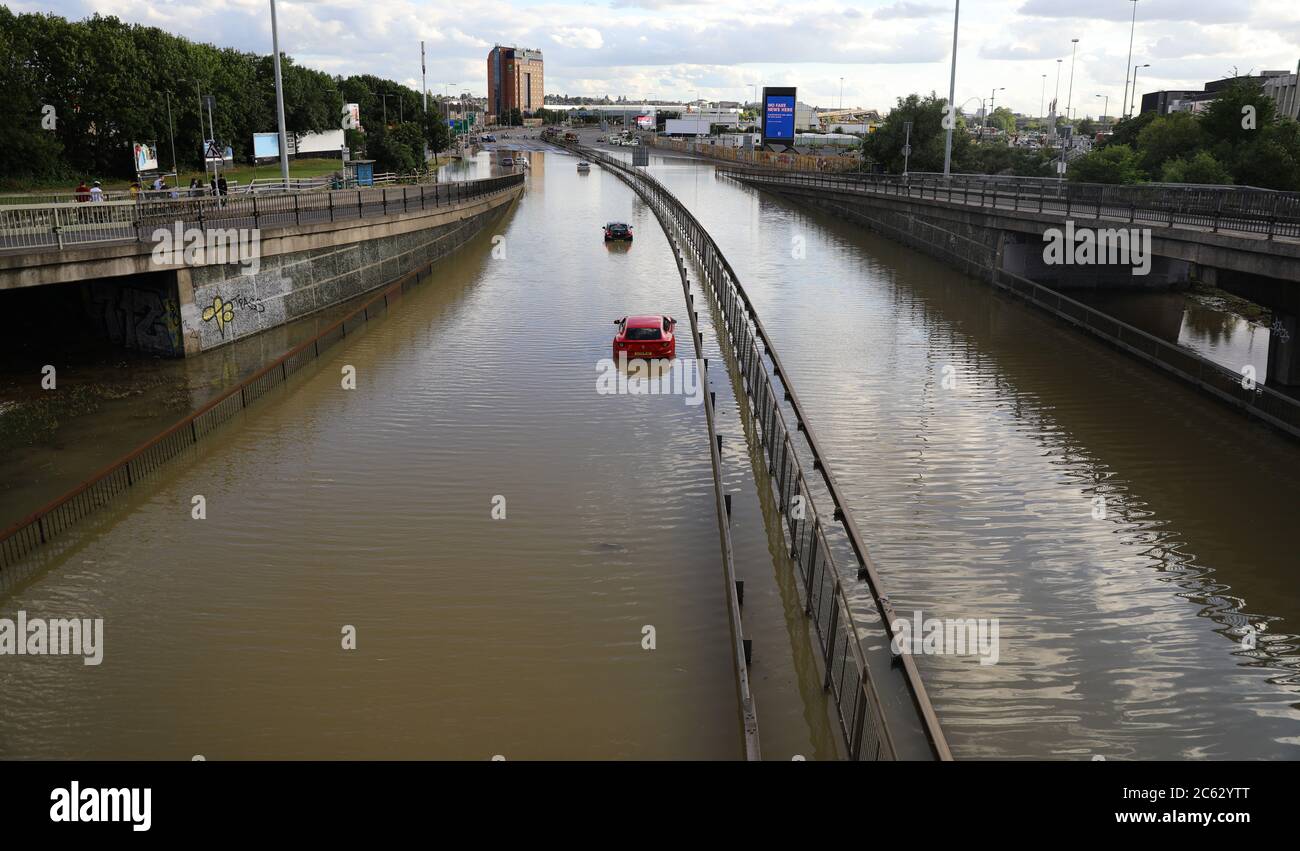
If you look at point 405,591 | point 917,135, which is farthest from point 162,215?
point 917,135

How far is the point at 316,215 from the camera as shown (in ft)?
100

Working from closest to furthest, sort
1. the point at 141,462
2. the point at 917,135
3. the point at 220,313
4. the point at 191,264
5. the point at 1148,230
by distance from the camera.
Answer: the point at 141,462, the point at 191,264, the point at 220,313, the point at 1148,230, the point at 917,135

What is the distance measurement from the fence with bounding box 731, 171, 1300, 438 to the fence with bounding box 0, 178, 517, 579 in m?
20.8

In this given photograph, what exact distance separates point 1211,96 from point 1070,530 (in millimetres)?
137301

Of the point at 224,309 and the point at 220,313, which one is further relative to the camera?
the point at 224,309

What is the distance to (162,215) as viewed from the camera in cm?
2391

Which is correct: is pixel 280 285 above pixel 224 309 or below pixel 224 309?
above

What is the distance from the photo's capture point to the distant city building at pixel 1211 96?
348ft

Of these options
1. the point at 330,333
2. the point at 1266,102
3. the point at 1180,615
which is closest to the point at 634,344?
the point at 330,333

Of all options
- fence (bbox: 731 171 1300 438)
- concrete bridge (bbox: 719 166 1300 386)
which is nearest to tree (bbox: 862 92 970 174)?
concrete bridge (bbox: 719 166 1300 386)

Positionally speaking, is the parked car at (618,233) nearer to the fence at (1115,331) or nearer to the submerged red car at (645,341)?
the fence at (1115,331)

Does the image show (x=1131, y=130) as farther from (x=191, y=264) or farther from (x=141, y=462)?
(x=141, y=462)

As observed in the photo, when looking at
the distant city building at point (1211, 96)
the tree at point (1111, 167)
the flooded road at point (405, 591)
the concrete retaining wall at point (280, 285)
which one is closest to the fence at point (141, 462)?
the flooded road at point (405, 591)

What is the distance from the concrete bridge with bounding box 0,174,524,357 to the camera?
19.9m
